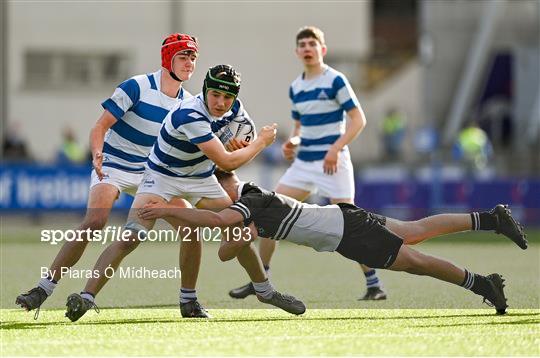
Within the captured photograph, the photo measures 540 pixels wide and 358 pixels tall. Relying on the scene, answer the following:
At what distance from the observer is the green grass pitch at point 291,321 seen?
7.13 meters

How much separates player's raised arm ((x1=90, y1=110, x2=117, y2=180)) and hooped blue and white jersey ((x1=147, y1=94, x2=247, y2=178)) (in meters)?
0.34

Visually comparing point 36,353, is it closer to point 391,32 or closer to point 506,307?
point 506,307

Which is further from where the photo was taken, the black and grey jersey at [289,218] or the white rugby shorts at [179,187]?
the white rugby shorts at [179,187]

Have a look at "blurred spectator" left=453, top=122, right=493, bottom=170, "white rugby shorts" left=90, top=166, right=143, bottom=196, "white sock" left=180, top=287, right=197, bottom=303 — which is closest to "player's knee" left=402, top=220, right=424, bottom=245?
"white sock" left=180, top=287, right=197, bottom=303

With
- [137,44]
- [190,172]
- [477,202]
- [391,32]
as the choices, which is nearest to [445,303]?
[190,172]

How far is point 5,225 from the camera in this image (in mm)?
23375

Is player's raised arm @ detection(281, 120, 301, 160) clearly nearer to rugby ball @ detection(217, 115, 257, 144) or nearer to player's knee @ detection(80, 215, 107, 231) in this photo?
rugby ball @ detection(217, 115, 257, 144)

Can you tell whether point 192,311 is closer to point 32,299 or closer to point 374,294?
point 32,299

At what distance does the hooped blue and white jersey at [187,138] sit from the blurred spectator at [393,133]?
18762 mm

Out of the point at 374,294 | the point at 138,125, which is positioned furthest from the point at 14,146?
the point at 138,125

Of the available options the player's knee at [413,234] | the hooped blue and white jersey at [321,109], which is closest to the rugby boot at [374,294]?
the hooped blue and white jersey at [321,109]

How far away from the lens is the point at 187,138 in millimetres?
8531

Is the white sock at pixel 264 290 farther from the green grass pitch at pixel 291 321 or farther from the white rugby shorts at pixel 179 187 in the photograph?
the white rugby shorts at pixel 179 187

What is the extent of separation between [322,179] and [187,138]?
8.37ft
